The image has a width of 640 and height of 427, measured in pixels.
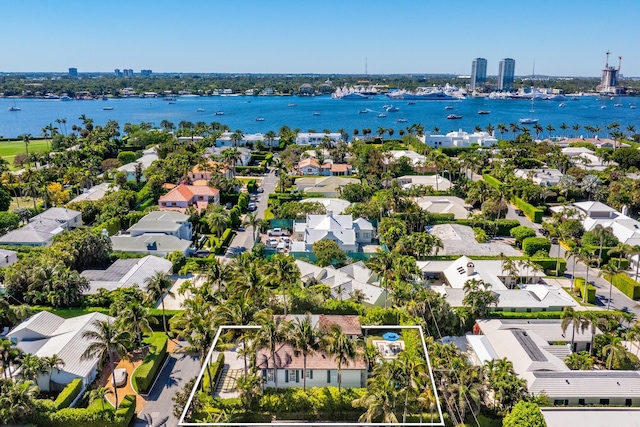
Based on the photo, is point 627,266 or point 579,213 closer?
point 627,266

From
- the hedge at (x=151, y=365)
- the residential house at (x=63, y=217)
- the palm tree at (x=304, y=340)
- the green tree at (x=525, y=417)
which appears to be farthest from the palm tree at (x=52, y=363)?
the residential house at (x=63, y=217)

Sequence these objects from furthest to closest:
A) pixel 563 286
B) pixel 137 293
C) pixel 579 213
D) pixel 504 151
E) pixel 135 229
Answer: pixel 504 151, pixel 579 213, pixel 135 229, pixel 563 286, pixel 137 293

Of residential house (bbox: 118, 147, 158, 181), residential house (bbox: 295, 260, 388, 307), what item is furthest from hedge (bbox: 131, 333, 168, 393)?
residential house (bbox: 118, 147, 158, 181)

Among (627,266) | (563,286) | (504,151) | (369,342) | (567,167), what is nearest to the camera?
(369,342)

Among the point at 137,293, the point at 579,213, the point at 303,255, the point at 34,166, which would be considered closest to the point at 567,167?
Result: the point at 579,213

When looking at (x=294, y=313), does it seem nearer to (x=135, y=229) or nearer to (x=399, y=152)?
(x=135, y=229)

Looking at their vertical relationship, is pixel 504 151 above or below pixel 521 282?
above

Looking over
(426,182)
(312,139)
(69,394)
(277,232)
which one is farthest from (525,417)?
(312,139)

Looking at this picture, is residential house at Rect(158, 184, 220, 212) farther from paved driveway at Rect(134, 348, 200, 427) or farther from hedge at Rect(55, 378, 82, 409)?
hedge at Rect(55, 378, 82, 409)

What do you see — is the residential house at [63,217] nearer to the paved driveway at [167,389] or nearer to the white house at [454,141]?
the paved driveway at [167,389]
